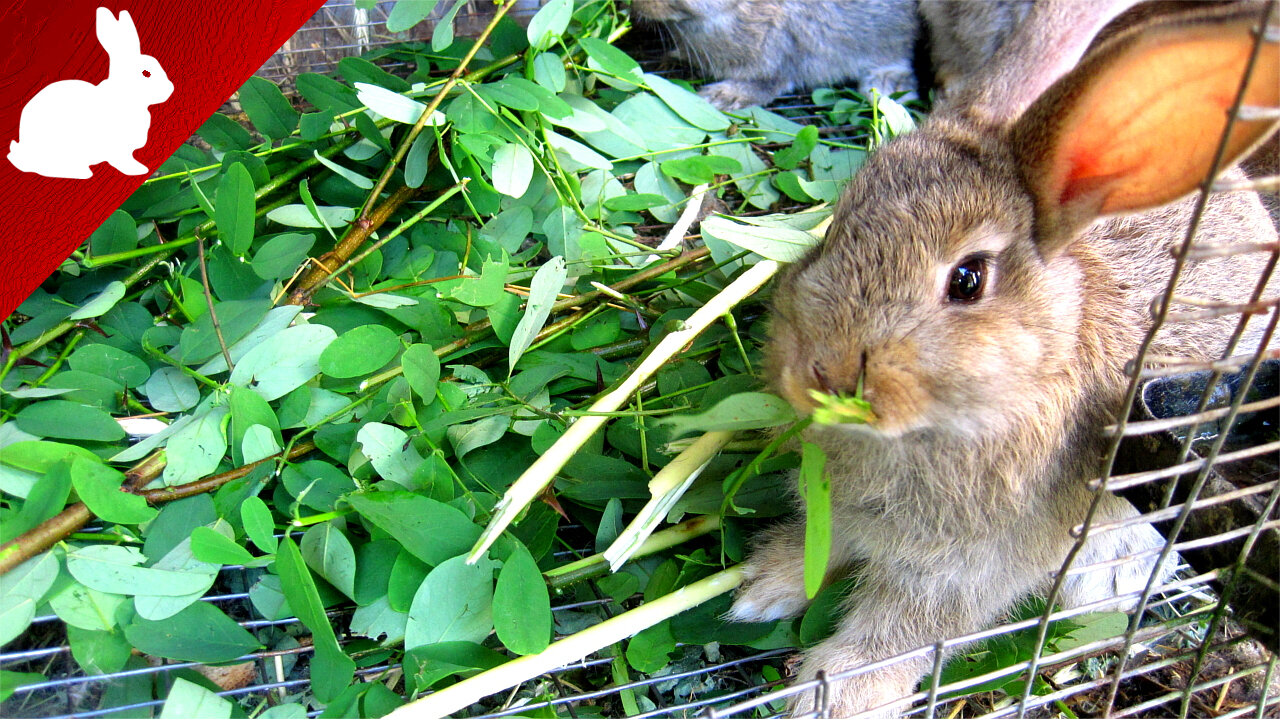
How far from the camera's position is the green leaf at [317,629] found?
1.41 meters

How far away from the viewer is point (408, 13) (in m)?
2.21

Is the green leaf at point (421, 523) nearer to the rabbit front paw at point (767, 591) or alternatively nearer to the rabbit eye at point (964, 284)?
the rabbit front paw at point (767, 591)

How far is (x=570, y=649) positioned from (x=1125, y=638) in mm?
931

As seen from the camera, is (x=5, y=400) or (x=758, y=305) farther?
(x=758, y=305)

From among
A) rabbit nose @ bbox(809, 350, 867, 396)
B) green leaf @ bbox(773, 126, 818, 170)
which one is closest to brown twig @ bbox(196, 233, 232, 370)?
rabbit nose @ bbox(809, 350, 867, 396)

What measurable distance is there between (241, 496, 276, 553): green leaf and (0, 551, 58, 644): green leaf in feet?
1.02

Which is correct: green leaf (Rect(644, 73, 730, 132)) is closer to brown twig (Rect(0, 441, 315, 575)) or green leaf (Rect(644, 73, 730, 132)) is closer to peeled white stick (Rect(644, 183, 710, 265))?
peeled white stick (Rect(644, 183, 710, 265))

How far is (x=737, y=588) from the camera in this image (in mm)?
1768

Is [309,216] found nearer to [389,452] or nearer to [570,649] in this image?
[389,452]

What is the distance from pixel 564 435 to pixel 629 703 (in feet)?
1.68

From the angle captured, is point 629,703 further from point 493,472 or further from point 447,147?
point 447,147

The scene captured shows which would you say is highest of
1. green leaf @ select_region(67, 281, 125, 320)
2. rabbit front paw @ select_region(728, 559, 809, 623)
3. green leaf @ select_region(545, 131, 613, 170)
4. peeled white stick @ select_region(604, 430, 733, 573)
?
green leaf @ select_region(545, 131, 613, 170)

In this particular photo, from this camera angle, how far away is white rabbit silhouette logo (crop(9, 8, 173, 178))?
1416mm

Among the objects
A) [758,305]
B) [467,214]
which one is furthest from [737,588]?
[467,214]
